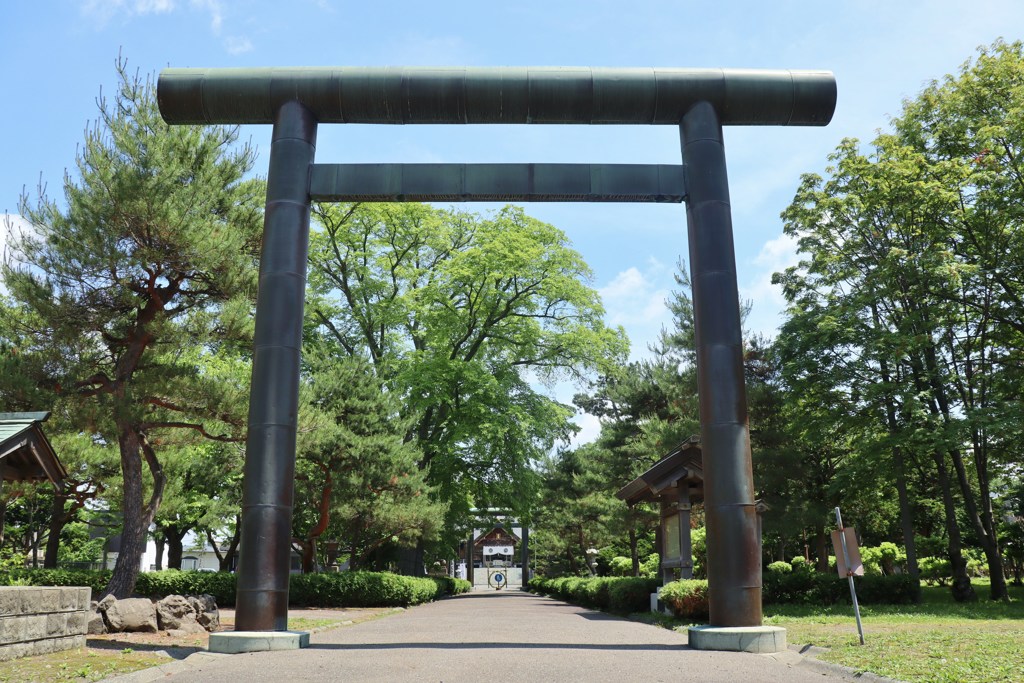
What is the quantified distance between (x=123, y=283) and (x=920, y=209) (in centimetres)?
2070

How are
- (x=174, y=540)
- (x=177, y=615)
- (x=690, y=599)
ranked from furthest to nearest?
1. (x=174, y=540)
2. (x=690, y=599)
3. (x=177, y=615)

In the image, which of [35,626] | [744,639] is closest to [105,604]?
[35,626]

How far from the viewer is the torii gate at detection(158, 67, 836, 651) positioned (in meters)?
10.3

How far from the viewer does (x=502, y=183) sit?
1084 centimetres

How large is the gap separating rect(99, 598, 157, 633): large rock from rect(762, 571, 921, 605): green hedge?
14.2 m

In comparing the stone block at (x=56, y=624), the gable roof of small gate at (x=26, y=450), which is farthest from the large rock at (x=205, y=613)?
the stone block at (x=56, y=624)

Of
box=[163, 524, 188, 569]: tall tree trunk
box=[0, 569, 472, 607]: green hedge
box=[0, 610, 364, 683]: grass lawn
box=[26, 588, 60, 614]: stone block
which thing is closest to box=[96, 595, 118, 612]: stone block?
box=[0, 610, 364, 683]: grass lawn

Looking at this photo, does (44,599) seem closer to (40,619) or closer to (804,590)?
(40,619)

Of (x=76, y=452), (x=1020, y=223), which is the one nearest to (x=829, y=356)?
(x=1020, y=223)

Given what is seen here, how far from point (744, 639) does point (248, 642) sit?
18.8ft

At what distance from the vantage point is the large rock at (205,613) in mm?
13453

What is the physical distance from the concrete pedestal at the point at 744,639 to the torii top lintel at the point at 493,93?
6.83 m

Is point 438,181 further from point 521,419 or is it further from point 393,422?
point 521,419

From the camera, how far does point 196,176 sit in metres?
16.0
